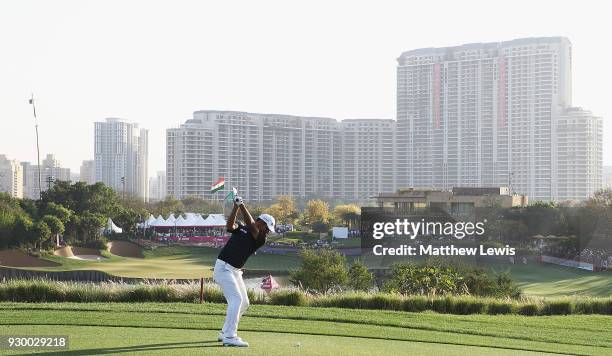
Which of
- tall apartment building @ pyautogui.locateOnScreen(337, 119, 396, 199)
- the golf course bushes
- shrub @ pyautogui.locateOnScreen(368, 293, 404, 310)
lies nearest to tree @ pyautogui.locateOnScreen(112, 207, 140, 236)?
the golf course bushes

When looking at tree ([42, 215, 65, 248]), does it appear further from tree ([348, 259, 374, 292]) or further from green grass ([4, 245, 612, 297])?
tree ([348, 259, 374, 292])

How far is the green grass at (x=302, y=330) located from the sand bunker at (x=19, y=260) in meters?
37.6

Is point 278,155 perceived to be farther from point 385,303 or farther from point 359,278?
point 385,303

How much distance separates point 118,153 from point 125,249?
276 feet

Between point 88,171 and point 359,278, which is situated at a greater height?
point 88,171

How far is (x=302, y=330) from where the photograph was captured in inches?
381

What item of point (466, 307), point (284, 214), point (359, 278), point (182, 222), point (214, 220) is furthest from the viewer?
point (284, 214)

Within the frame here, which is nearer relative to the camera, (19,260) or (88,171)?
(19,260)

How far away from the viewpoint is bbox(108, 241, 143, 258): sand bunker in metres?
56.3

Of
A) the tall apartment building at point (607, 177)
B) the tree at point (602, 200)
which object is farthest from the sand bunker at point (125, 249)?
the tall apartment building at point (607, 177)

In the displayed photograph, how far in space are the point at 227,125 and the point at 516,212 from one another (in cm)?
5866

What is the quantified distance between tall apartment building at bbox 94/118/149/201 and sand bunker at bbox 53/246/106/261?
7974cm

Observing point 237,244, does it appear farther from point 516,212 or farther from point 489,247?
point 516,212

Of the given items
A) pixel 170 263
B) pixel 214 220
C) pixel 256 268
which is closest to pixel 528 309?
pixel 256 268
